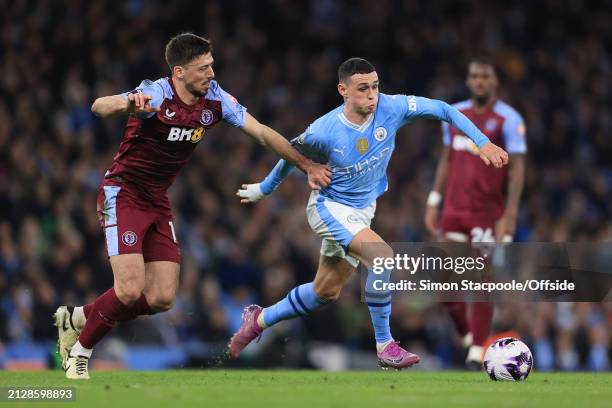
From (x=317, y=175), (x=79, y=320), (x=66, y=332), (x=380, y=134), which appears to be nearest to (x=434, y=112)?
(x=380, y=134)

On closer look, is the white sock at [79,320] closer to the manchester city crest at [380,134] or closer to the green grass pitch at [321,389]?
the green grass pitch at [321,389]

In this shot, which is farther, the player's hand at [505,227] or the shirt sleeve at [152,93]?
the player's hand at [505,227]

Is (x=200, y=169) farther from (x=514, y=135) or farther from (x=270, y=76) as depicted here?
(x=514, y=135)

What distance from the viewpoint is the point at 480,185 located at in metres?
11.5

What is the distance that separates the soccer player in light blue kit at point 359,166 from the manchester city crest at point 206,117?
2.34 feet

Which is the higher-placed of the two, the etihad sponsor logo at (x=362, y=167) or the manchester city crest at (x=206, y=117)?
the manchester city crest at (x=206, y=117)

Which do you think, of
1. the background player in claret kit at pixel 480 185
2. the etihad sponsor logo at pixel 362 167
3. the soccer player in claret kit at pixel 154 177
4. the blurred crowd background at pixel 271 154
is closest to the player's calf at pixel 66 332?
the soccer player in claret kit at pixel 154 177

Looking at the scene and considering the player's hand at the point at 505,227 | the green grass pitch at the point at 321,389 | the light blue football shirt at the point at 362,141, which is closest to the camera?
the green grass pitch at the point at 321,389

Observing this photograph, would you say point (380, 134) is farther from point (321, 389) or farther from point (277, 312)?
point (321, 389)

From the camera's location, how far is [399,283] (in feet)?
36.3

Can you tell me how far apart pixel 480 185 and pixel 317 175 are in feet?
8.36

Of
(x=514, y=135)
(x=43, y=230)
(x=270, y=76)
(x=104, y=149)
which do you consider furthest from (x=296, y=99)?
(x=514, y=135)

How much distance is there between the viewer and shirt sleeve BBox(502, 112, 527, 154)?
36.8 ft

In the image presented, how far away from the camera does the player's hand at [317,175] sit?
9.40 metres
